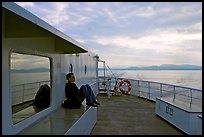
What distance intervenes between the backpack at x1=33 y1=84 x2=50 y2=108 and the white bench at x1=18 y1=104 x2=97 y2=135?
21 cm

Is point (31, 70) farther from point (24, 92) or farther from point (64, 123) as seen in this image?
point (64, 123)

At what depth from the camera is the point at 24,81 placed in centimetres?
343

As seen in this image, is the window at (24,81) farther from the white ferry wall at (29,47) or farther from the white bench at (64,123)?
the white bench at (64,123)

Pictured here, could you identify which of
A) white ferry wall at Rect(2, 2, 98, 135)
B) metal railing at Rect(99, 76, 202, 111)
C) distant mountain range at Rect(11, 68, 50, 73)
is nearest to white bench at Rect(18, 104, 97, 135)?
white ferry wall at Rect(2, 2, 98, 135)

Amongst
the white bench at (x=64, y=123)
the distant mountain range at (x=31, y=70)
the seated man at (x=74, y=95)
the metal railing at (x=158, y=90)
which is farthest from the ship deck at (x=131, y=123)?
the distant mountain range at (x=31, y=70)

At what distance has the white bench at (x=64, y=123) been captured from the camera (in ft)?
10.7

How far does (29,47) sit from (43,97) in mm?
1133

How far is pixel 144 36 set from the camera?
7.42 meters

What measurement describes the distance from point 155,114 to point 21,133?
4.25 m

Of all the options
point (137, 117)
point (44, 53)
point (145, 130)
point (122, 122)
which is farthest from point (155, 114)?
point (44, 53)

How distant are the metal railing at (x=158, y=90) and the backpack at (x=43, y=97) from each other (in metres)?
2.75

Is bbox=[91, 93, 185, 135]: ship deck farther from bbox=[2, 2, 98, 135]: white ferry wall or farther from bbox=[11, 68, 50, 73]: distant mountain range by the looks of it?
bbox=[11, 68, 50, 73]: distant mountain range

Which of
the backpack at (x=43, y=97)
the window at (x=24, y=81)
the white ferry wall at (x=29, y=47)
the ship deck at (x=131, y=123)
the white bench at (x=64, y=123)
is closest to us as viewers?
the white ferry wall at (x=29, y=47)

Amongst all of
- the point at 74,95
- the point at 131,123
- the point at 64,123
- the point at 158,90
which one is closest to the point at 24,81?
the point at 64,123
